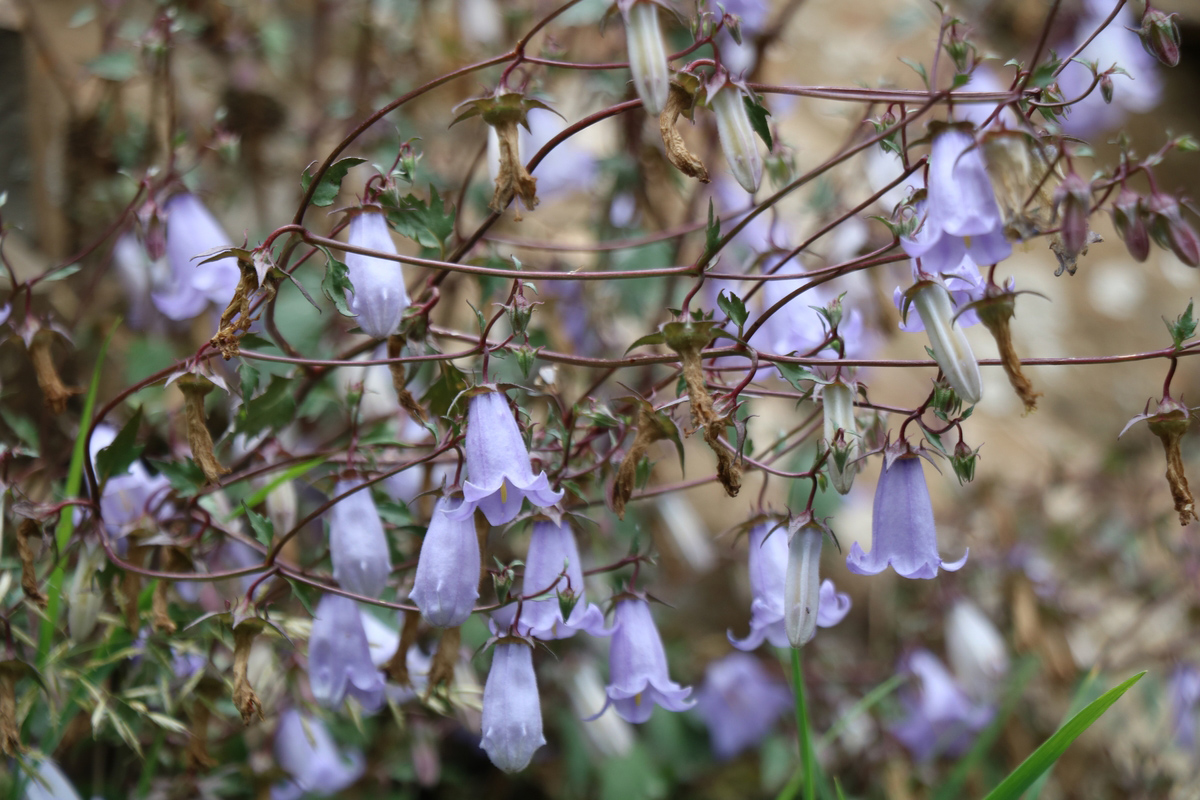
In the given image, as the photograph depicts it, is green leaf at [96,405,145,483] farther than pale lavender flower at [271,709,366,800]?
No

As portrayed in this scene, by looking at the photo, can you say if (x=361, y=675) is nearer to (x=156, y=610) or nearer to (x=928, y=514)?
(x=156, y=610)

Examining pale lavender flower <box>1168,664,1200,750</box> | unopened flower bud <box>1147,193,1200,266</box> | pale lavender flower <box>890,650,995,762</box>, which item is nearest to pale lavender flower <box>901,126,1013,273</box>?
unopened flower bud <box>1147,193,1200,266</box>

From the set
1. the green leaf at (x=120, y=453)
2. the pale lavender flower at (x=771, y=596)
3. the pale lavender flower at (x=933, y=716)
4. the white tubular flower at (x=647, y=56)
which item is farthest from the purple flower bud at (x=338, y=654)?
the pale lavender flower at (x=933, y=716)

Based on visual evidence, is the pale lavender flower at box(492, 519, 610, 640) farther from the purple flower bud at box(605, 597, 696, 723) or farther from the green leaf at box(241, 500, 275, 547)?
the green leaf at box(241, 500, 275, 547)

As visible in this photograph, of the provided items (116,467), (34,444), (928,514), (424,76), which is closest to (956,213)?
(928,514)

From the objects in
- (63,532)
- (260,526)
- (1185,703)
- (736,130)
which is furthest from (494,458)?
(1185,703)

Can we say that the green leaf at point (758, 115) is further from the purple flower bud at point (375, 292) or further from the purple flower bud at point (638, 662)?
the purple flower bud at point (638, 662)
